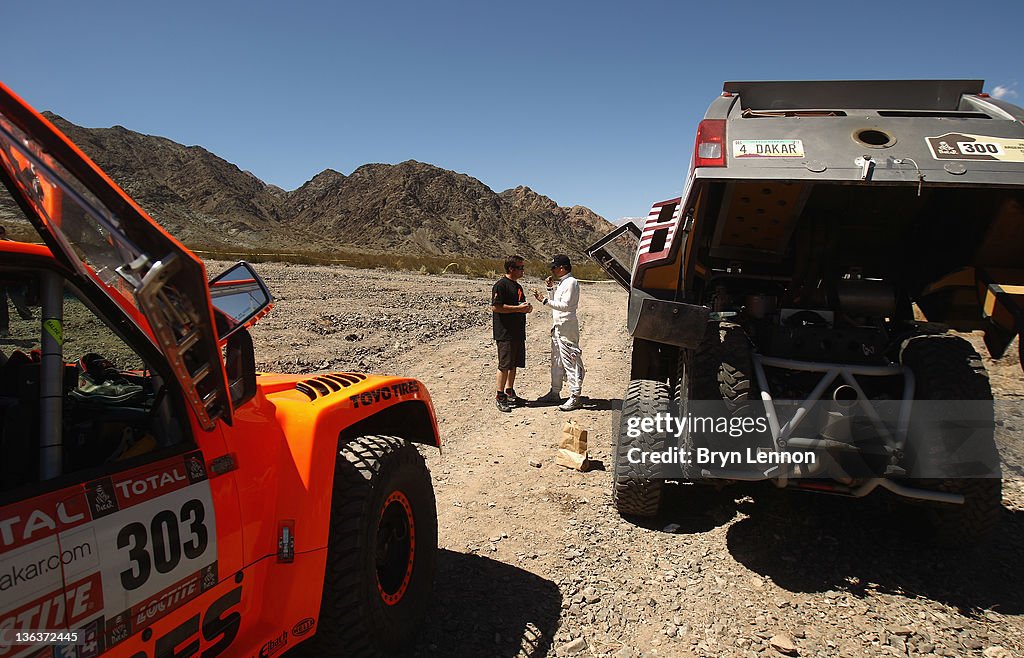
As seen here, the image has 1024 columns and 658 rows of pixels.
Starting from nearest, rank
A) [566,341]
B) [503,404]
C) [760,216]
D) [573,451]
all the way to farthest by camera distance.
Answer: [760,216] → [573,451] → [503,404] → [566,341]

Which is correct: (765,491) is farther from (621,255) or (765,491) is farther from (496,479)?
(621,255)

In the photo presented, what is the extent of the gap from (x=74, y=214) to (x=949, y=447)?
414 cm

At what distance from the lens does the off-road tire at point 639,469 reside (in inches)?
163

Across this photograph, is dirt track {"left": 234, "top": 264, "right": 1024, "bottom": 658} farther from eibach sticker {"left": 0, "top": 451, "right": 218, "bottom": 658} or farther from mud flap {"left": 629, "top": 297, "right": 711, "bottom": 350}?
eibach sticker {"left": 0, "top": 451, "right": 218, "bottom": 658}

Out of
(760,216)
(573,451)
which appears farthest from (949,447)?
(573,451)

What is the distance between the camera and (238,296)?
2.67 metres

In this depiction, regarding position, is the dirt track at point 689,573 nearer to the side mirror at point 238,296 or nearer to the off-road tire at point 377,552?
the off-road tire at point 377,552

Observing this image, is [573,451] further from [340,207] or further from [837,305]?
[340,207]

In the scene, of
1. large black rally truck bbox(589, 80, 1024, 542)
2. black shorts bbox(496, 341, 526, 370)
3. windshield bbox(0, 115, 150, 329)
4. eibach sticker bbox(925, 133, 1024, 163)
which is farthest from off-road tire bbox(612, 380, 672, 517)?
windshield bbox(0, 115, 150, 329)

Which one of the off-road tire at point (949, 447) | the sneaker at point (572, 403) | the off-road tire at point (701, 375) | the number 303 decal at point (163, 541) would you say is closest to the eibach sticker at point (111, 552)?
the number 303 decal at point (163, 541)

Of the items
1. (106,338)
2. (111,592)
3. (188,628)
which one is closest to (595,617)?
(188,628)

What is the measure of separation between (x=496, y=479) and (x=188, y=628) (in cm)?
331

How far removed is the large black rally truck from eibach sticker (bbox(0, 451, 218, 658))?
2696 mm

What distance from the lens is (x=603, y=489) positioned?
4.92 meters
